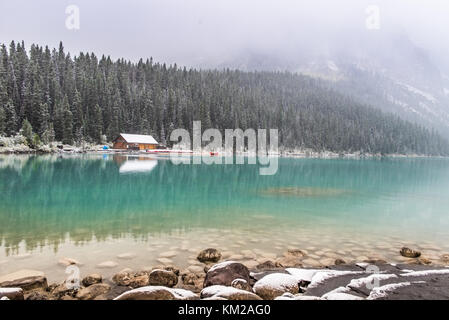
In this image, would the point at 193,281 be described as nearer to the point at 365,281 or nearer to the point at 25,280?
the point at 25,280

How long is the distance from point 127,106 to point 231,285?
10407cm

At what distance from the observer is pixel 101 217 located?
561 inches

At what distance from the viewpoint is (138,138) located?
8975 cm

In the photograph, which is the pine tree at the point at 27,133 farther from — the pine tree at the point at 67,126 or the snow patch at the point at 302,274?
the snow patch at the point at 302,274

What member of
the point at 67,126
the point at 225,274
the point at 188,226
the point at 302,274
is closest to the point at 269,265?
the point at 302,274

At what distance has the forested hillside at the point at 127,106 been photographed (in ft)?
249

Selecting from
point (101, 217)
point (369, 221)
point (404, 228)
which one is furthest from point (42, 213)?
point (404, 228)

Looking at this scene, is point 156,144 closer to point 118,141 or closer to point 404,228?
point 118,141

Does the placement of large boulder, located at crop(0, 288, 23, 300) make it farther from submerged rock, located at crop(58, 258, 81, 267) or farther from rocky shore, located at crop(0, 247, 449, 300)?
submerged rock, located at crop(58, 258, 81, 267)

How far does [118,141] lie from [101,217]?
79.7 meters

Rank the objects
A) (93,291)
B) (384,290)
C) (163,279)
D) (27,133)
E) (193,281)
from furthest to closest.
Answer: (27,133) < (193,281) < (163,279) < (93,291) < (384,290)

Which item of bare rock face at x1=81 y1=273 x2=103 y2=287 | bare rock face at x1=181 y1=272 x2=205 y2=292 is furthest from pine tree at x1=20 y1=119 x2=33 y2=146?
bare rock face at x1=181 y1=272 x2=205 y2=292

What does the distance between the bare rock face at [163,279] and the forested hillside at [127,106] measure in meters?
69.5

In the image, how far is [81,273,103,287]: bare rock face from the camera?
7.00m
